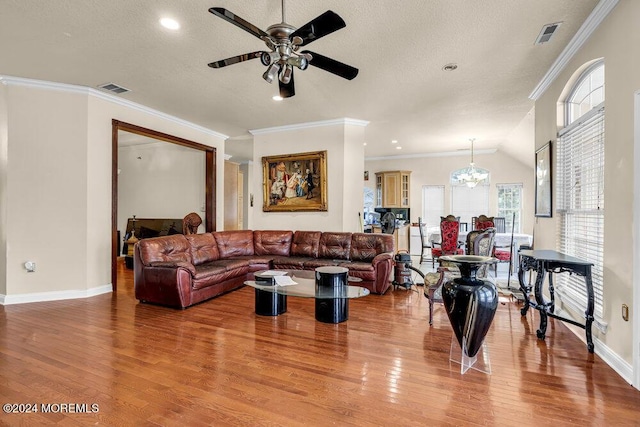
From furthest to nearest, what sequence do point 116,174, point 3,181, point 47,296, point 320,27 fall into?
point 116,174 → point 47,296 → point 3,181 → point 320,27

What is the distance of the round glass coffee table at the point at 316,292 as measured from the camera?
325 centimetres

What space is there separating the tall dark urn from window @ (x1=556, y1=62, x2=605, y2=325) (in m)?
1.16

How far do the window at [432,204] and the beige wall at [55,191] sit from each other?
795cm

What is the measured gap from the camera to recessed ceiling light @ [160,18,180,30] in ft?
9.00

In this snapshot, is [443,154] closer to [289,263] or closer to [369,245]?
[369,245]

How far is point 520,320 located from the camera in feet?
11.5

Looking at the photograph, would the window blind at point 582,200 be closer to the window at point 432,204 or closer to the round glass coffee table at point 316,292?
the round glass coffee table at point 316,292

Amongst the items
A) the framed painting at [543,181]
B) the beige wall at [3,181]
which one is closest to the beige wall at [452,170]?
the framed painting at [543,181]

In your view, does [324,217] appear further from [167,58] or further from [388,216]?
[167,58]

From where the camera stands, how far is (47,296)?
423 cm

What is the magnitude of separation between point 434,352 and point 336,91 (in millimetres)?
3480

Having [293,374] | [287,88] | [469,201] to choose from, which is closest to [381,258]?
[293,374]

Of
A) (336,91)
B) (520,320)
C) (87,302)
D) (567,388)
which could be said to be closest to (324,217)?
(336,91)

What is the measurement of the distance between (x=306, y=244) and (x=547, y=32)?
13.9ft
